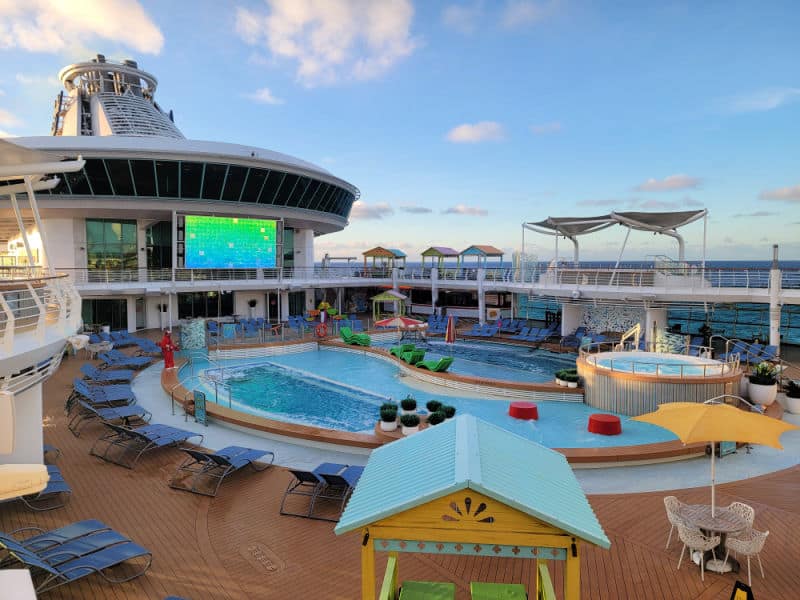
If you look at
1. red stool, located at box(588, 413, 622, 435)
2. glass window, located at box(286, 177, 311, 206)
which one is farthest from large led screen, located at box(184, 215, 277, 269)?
red stool, located at box(588, 413, 622, 435)

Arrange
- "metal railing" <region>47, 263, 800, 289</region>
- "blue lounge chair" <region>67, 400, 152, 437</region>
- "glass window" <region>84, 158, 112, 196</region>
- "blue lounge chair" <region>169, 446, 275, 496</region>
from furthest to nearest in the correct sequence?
"glass window" <region>84, 158, 112, 196</region> < "metal railing" <region>47, 263, 800, 289</region> < "blue lounge chair" <region>67, 400, 152, 437</region> < "blue lounge chair" <region>169, 446, 275, 496</region>

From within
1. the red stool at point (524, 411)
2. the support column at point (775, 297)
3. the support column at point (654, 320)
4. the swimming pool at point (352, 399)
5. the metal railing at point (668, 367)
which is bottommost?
the swimming pool at point (352, 399)

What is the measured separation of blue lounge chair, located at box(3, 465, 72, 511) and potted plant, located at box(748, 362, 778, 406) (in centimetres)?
1382

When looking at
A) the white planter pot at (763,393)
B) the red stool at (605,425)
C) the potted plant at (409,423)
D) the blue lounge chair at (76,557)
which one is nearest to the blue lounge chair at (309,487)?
the blue lounge chair at (76,557)

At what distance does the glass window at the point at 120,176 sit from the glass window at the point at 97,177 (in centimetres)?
29

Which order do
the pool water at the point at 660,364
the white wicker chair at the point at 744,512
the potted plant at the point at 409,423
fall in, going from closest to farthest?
the white wicker chair at the point at 744,512, the potted plant at the point at 409,423, the pool water at the point at 660,364

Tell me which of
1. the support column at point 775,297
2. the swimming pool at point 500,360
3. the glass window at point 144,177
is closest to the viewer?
the support column at point 775,297

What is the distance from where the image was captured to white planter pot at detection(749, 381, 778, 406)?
39.2 ft

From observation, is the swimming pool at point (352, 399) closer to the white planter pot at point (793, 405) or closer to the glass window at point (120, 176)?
the white planter pot at point (793, 405)

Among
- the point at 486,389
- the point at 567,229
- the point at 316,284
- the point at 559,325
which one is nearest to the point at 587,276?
the point at 559,325

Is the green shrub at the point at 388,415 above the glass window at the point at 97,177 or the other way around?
the other way around

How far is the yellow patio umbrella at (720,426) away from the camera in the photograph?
18.7 ft

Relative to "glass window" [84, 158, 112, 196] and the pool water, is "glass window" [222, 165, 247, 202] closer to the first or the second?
"glass window" [84, 158, 112, 196]

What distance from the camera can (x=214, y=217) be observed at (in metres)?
28.9
